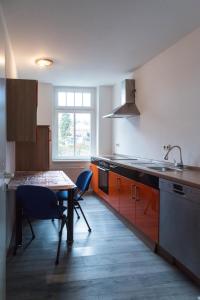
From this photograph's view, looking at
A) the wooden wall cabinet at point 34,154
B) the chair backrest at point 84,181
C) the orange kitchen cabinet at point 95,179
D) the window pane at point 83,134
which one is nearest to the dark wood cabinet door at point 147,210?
the chair backrest at point 84,181

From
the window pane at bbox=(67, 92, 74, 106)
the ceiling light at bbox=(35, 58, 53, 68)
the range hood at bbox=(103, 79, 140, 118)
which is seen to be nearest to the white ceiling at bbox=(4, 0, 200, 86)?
the ceiling light at bbox=(35, 58, 53, 68)

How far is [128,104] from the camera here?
17.1 ft

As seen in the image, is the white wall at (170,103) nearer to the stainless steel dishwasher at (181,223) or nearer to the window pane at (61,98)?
the stainless steel dishwasher at (181,223)

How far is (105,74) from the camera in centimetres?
546

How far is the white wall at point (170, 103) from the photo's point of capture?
11.0 feet

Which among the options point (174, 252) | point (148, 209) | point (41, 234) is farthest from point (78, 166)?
point (174, 252)

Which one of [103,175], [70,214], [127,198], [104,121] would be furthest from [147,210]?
[104,121]

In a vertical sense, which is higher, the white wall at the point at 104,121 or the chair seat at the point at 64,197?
the white wall at the point at 104,121

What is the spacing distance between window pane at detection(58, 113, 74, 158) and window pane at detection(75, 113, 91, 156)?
4.9 inches

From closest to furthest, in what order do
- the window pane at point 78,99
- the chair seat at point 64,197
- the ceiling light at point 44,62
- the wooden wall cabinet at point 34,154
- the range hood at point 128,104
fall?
the chair seat at point 64,197 → the ceiling light at point 44,62 → the wooden wall cabinet at point 34,154 → the range hood at point 128,104 → the window pane at point 78,99

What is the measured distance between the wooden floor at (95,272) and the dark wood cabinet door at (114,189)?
851 mm

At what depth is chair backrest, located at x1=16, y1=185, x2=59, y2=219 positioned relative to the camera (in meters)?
3.04

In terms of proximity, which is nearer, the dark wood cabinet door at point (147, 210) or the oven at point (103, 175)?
the dark wood cabinet door at point (147, 210)

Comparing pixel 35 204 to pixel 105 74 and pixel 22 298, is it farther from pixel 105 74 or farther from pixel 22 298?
pixel 105 74
